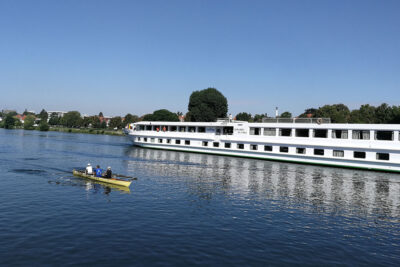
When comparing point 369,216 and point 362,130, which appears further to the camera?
point 362,130

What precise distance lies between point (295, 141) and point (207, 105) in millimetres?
59208

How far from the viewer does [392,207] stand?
982 inches

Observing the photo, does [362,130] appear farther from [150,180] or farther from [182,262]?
[182,262]

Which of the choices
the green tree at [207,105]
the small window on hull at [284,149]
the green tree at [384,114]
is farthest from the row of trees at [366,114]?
the small window on hull at [284,149]

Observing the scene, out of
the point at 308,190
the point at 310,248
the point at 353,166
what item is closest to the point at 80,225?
the point at 310,248

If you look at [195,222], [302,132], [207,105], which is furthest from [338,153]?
[207,105]

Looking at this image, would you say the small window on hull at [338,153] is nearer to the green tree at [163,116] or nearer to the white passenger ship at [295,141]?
the white passenger ship at [295,141]

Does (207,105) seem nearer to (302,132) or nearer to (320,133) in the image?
(302,132)

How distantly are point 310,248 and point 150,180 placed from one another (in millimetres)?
20411

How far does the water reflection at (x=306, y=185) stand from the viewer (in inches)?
992

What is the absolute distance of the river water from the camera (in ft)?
46.6

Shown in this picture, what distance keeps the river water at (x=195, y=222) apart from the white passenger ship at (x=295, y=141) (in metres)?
12.1

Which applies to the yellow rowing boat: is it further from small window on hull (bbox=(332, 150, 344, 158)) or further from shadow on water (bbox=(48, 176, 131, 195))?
small window on hull (bbox=(332, 150, 344, 158))

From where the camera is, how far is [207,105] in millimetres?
108250
